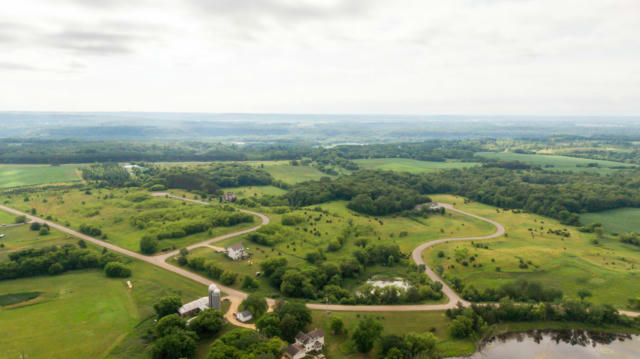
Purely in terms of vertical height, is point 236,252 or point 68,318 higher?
point 236,252

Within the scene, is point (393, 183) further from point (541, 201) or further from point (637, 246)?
point (637, 246)

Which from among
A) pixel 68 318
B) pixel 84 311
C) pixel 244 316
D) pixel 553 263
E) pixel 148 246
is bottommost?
pixel 68 318

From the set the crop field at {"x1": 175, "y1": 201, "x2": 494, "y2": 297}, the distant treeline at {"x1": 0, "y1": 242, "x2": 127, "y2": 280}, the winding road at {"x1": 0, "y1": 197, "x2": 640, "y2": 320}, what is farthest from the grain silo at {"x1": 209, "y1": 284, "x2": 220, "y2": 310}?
the distant treeline at {"x1": 0, "y1": 242, "x2": 127, "y2": 280}

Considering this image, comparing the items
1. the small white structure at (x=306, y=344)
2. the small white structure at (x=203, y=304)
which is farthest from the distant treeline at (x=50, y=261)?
the small white structure at (x=306, y=344)

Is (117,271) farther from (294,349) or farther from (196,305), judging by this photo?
(294,349)

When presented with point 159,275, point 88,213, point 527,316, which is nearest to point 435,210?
point 527,316

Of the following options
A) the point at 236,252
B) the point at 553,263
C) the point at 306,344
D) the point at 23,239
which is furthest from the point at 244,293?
the point at 553,263
